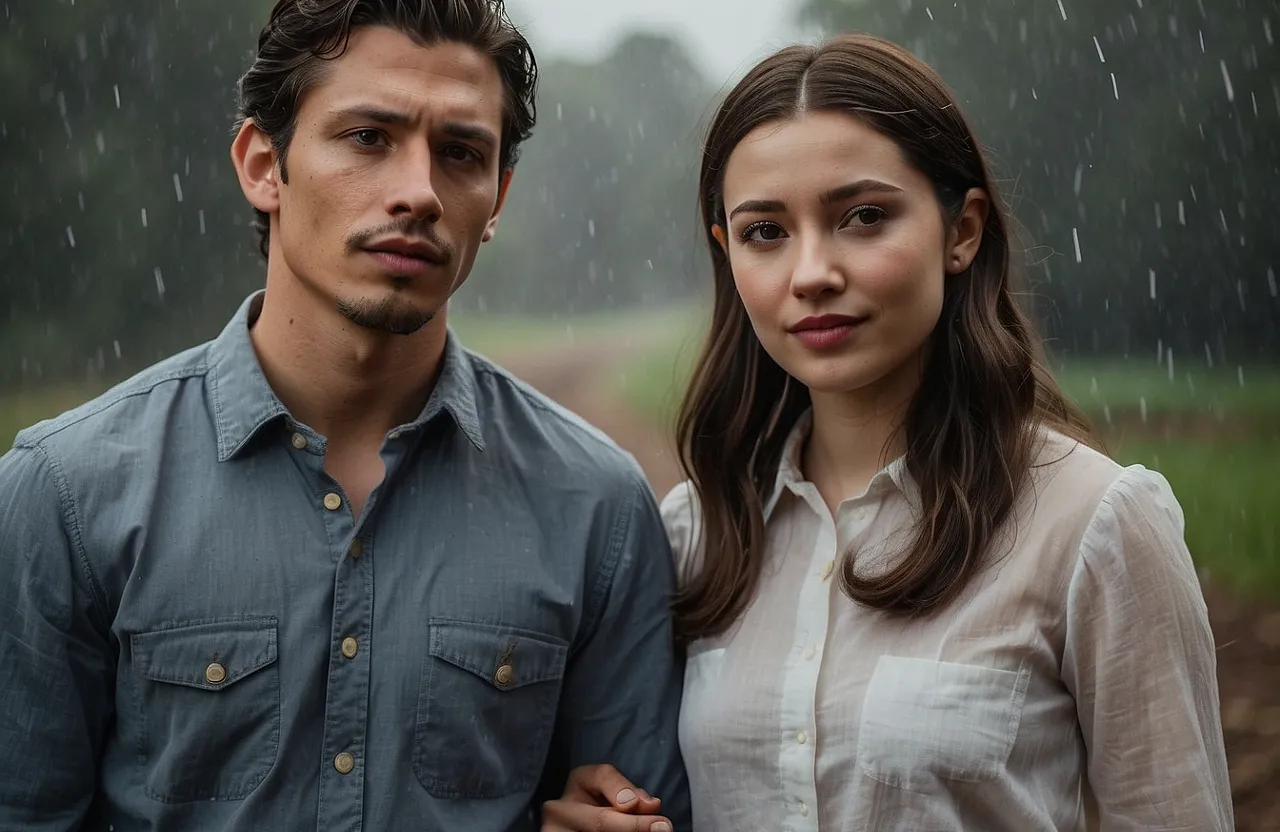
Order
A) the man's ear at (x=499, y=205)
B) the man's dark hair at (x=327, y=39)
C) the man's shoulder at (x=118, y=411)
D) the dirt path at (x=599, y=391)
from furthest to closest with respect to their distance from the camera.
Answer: the dirt path at (x=599, y=391) → the man's ear at (x=499, y=205) → the man's dark hair at (x=327, y=39) → the man's shoulder at (x=118, y=411)

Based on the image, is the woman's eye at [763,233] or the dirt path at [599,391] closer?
the woman's eye at [763,233]

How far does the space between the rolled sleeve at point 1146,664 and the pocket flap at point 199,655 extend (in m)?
1.35

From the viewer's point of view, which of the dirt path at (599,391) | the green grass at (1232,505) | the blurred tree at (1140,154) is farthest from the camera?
the dirt path at (599,391)

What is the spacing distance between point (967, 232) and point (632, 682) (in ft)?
3.43

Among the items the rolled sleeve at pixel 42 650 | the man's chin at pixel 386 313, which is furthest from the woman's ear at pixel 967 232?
the rolled sleeve at pixel 42 650

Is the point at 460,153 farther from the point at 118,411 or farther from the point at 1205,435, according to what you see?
the point at 1205,435

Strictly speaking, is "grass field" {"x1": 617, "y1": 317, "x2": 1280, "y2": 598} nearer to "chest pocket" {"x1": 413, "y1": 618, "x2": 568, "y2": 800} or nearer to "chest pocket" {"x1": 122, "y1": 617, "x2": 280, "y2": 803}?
"chest pocket" {"x1": 413, "y1": 618, "x2": 568, "y2": 800}

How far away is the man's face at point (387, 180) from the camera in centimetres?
225

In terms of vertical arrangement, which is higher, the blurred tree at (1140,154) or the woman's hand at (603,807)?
the blurred tree at (1140,154)

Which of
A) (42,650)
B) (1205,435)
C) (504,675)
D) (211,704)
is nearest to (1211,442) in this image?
(1205,435)

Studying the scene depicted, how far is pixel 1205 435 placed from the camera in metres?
7.12

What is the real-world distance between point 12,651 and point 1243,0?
687 centimetres

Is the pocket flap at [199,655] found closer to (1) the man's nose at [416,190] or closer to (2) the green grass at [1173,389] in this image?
(1) the man's nose at [416,190]

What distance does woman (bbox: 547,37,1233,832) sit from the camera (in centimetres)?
200
